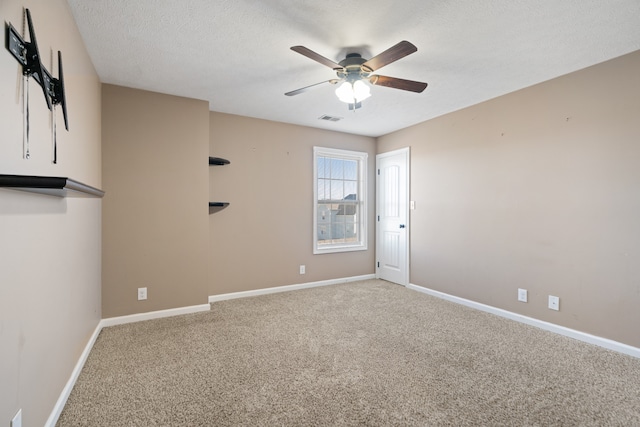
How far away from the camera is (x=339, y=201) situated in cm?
497

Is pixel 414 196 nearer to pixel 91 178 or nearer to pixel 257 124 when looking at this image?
pixel 257 124

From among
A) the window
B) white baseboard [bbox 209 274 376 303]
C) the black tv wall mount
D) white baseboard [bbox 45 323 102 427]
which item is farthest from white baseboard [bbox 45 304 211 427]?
the window

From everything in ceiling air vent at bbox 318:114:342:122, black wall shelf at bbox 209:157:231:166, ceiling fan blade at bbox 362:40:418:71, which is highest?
ceiling air vent at bbox 318:114:342:122

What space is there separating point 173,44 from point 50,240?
5.52 feet

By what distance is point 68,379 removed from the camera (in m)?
1.92

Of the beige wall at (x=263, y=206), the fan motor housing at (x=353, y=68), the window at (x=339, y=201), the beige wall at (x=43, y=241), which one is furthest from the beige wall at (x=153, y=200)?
the fan motor housing at (x=353, y=68)

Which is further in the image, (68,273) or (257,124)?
(257,124)

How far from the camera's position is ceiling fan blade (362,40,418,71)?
185 cm

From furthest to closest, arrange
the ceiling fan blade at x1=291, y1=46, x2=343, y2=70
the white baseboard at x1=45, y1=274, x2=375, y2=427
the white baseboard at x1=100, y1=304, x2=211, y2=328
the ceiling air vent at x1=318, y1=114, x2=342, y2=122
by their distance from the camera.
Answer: the ceiling air vent at x1=318, y1=114, x2=342, y2=122 < the white baseboard at x1=100, y1=304, x2=211, y2=328 < the ceiling fan blade at x1=291, y1=46, x2=343, y2=70 < the white baseboard at x1=45, y1=274, x2=375, y2=427

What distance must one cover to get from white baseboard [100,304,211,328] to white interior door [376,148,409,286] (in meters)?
2.81

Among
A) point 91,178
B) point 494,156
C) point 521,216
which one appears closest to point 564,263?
point 521,216

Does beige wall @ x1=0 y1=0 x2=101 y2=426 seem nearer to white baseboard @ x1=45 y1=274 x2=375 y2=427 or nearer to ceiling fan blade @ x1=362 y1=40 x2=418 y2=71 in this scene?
white baseboard @ x1=45 y1=274 x2=375 y2=427

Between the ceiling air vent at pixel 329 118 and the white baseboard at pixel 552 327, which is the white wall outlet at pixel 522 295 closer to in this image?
the white baseboard at pixel 552 327

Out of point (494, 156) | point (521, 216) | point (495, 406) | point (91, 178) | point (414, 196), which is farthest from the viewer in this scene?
point (414, 196)
